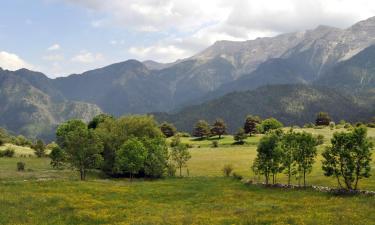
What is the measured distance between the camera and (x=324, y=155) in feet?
215

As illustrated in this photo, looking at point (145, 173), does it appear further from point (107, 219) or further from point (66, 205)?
point (107, 219)

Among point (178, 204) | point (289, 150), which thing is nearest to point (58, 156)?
point (178, 204)

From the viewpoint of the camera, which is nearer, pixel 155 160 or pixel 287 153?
pixel 287 153

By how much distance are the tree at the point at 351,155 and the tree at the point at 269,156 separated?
11.6m

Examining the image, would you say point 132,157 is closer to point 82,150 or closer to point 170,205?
point 82,150

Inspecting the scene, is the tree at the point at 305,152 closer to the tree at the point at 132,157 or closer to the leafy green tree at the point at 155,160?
the leafy green tree at the point at 155,160

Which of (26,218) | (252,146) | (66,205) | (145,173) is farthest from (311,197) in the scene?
(252,146)

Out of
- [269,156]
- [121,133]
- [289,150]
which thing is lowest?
[269,156]

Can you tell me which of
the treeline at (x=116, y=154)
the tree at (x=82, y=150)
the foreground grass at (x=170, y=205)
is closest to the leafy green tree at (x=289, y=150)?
the foreground grass at (x=170, y=205)

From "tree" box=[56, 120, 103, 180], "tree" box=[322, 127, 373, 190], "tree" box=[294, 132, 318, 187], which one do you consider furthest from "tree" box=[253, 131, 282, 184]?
"tree" box=[56, 120, 103, 180]

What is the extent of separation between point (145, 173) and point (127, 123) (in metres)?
26.0

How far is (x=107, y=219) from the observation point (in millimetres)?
46625

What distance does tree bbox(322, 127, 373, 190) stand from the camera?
204ft

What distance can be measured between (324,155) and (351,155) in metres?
4.07
